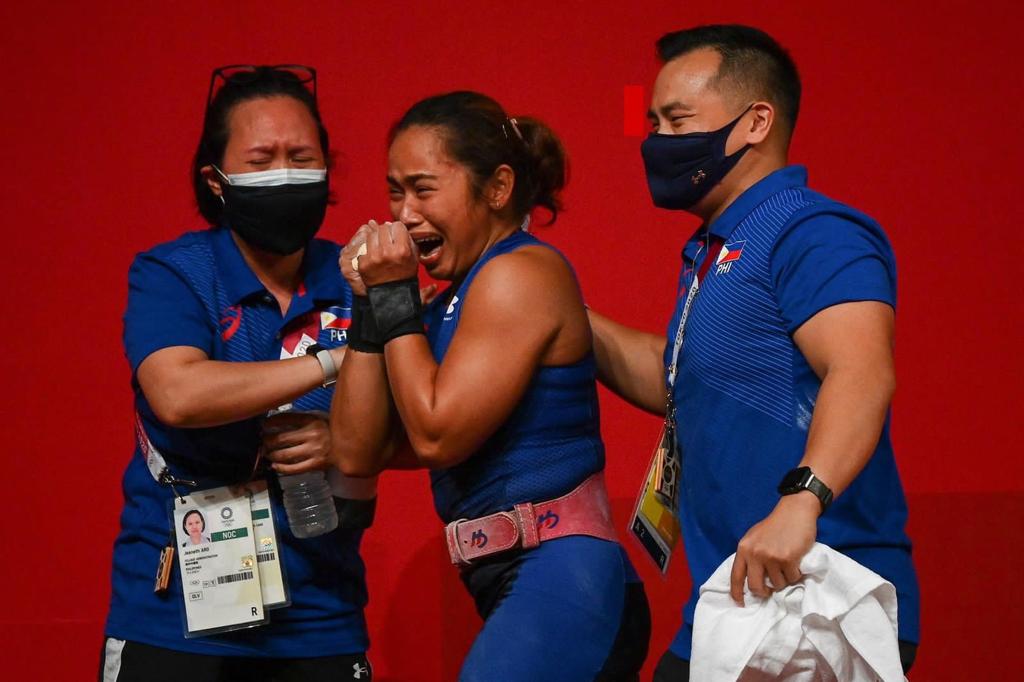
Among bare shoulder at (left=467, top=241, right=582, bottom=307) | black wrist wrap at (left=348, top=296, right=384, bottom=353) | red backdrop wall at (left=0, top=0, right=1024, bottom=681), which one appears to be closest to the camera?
bare shoulder at (left=467, top=241, right=582, bottom=307)

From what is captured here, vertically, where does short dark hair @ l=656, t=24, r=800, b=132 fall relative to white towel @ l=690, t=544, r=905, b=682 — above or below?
above

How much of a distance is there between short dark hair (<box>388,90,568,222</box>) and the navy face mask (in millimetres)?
223

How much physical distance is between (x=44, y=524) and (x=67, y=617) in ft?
0.79

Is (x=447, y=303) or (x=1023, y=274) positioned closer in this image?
(x=447, y=303)

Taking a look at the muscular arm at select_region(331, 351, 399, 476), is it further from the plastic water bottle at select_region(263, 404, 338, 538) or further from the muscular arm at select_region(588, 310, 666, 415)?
the muscular arm at select_region(588, 310, 666, 415)

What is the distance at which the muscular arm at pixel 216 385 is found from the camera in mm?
1923

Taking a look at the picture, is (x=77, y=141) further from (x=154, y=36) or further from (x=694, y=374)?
(x=694, y=374)

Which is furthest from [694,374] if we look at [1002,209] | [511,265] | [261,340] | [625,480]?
[1002,209]

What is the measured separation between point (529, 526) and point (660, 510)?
30 cm

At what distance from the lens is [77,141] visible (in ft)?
10.3

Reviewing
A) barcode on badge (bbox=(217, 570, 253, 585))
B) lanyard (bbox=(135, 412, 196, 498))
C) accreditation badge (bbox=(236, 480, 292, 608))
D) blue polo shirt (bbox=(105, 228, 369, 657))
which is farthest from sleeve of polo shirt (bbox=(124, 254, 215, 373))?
barcode on badge (bbox=(217, 570, 253, 585))

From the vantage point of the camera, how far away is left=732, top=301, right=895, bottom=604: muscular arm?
4.73 ft

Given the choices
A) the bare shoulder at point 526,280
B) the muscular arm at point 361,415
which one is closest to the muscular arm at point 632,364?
the bare shoulder at point 526,280

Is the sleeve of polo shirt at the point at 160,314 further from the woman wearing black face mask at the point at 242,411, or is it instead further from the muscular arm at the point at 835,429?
the muscular arm at the point at 835,429
